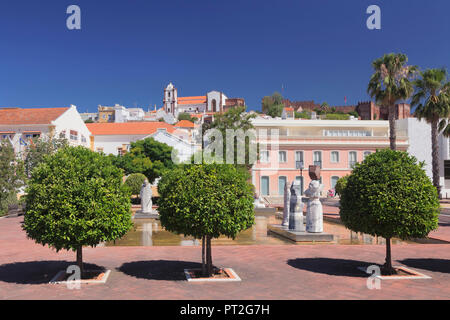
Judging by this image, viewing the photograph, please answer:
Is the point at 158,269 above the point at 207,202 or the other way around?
the other way around

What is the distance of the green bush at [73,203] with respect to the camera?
8.77 meters

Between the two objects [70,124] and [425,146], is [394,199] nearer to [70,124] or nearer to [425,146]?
[425,146]

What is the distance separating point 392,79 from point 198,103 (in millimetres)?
137012

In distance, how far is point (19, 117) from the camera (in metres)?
50.5

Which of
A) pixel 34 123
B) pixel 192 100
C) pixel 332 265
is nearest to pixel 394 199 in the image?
pixel 332 265

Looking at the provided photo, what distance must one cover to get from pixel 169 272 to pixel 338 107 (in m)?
141

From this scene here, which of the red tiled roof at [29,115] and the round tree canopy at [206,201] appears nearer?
the round tree canopy at [206,201]

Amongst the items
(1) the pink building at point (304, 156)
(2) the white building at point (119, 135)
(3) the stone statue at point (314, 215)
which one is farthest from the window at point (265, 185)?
(3) the stone statue at point (314, 215)

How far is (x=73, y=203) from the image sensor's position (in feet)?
29.2

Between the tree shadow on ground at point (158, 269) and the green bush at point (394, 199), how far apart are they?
14.7ft

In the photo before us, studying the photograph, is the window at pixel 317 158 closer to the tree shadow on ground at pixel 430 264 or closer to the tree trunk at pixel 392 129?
the tree trunk at pixel 392 129

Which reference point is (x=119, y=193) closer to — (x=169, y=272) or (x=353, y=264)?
(x=169, y=272)

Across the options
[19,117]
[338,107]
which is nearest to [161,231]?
[19,117]
